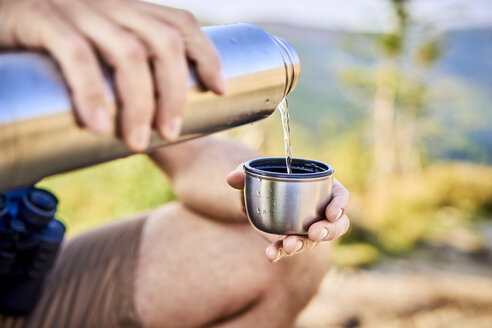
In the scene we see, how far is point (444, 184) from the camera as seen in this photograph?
761 centimetres

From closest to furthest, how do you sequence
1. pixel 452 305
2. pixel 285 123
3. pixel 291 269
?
pixel 285 123 → pixel 291 269 → pixel 452 305

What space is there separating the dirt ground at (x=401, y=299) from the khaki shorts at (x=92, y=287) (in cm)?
122

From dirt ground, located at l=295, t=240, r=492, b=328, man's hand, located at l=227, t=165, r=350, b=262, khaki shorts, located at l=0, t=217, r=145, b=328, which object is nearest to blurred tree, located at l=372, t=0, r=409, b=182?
dirt ground, located at l=295, t=240, r=492, b=328

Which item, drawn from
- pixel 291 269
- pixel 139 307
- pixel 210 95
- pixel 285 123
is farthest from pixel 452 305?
pixel 210 95

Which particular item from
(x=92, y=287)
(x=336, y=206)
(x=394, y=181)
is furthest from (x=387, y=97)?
(x=336, y=206)

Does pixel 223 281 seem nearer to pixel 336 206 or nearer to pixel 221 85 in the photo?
pixel 336 206

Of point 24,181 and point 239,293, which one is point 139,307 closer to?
point 239,293

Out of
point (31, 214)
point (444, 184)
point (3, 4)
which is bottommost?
point (444, 184)

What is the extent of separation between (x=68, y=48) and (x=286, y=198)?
47 cm

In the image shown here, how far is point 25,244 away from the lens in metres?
1.32

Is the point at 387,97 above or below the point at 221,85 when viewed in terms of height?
below

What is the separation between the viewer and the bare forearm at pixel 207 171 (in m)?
1.51

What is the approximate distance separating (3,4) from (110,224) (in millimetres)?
1224

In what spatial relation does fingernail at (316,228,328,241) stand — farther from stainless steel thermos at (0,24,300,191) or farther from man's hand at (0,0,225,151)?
man's hand at (0,0,225,151)
